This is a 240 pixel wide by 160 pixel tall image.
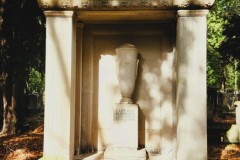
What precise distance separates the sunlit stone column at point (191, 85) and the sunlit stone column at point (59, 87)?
6.85 feet


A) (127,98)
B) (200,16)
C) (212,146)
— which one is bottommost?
(212,146)

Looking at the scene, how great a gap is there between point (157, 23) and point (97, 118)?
267 cm

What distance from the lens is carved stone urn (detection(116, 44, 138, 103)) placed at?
658cm

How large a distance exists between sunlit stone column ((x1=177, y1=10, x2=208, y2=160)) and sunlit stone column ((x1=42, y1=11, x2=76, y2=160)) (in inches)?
82.2

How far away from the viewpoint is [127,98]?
21.8 ft

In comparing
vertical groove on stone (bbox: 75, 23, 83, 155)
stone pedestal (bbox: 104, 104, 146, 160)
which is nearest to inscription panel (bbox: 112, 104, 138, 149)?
stone pedestal (bbox: 104, 104, 146, 160)

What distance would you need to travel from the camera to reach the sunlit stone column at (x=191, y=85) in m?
5.39

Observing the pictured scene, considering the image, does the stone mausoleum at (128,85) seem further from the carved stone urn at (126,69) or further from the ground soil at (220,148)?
the ground soil at (220,148)

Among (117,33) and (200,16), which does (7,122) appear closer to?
(117,33)


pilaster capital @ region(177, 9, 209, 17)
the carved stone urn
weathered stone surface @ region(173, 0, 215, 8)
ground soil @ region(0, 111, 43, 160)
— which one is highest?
weathered stone surface @ region(173, 0, 215, 8)

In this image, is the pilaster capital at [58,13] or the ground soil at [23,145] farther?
the ground soil at [23,145]

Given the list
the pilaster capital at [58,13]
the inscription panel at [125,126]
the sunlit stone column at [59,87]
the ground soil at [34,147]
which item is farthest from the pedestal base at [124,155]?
the pilaster capital at [58,13]

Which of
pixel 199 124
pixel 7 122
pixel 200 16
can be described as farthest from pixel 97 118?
pixel 7 122

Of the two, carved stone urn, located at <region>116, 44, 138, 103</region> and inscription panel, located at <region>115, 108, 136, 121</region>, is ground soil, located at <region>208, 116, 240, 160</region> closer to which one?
inscription panel, located at <region>115, 108, 136, 121</region>
